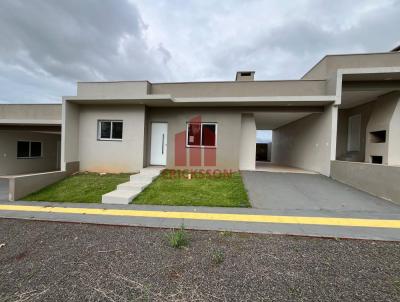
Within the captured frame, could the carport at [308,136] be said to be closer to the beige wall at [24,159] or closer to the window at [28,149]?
the beige wall at [24,159]

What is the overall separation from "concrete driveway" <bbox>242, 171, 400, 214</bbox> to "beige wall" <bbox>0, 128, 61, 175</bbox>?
16.0 m

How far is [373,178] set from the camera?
20.6 feet

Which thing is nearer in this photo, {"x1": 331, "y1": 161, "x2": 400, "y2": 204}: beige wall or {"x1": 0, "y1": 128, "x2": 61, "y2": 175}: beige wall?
{"x1": 331, "y1": 161, "x2": 400, "y2": 204}: beige wall

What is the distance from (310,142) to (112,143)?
10689 millimetres

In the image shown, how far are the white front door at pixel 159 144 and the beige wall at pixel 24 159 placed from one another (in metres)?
10.6

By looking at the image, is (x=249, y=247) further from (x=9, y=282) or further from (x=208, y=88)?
(x=208, y=88)

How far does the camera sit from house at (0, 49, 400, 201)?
905 centimetres

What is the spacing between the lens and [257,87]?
372 inches

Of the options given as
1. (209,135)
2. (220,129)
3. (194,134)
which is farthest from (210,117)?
(194,134)

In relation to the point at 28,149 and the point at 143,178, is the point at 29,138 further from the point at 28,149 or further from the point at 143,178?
the point at 143,178

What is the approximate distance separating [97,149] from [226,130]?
6724mm

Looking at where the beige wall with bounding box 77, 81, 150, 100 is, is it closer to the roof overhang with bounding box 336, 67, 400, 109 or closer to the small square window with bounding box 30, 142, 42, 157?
the small square window with bounding box 30, 142, 42, 157

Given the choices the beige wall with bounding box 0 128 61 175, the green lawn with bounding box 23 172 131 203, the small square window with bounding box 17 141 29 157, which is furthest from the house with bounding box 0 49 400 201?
the small square window with bounding box 17 141 29 157

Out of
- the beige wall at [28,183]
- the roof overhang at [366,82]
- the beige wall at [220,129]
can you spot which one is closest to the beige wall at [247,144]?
the beige wall at [220,129]
